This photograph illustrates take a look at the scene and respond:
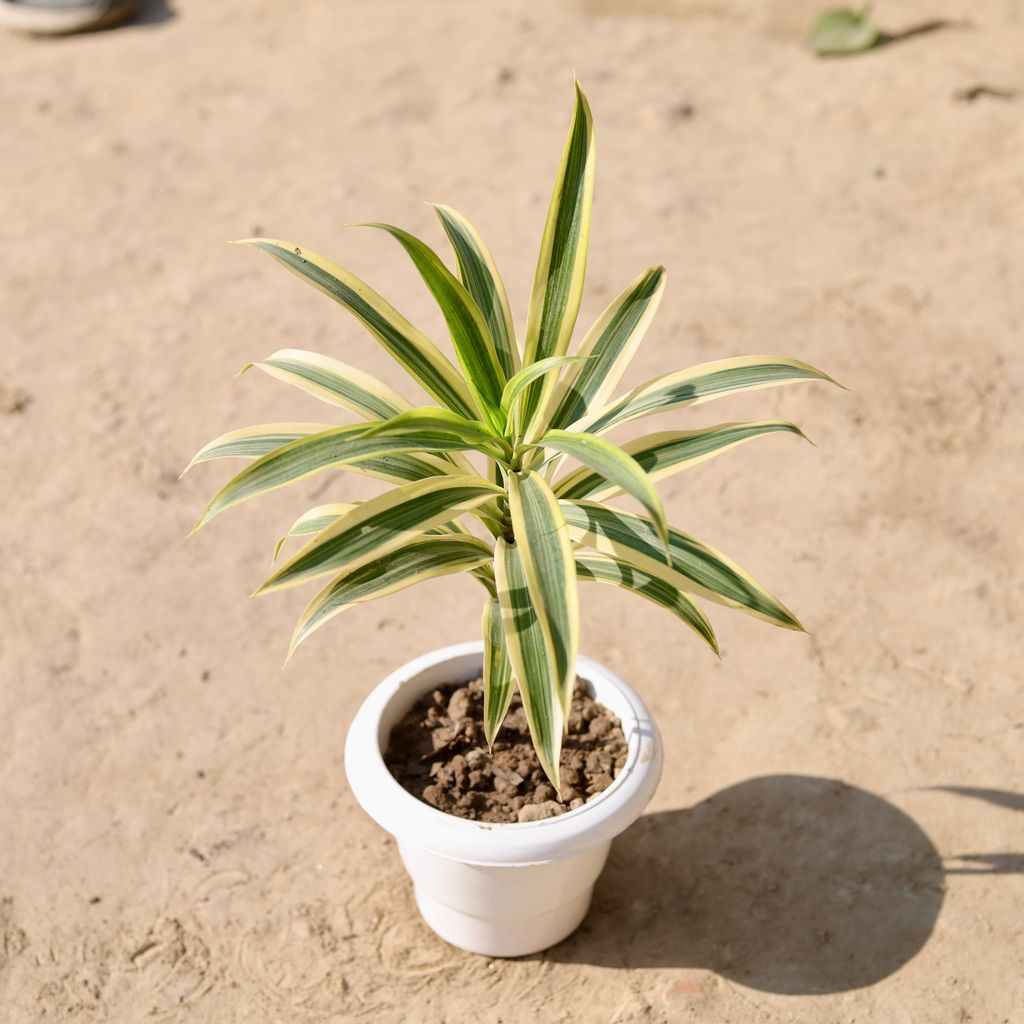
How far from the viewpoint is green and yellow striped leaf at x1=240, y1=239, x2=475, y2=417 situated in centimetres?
191

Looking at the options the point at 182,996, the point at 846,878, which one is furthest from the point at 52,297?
the point at 846,878

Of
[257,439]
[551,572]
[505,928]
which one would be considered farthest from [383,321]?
[505,928]

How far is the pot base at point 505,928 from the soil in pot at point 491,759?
22 centimetres

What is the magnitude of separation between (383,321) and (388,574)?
0.39m

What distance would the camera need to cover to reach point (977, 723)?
278 cm

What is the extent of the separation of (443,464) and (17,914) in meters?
1.30

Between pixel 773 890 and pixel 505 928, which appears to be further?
pixel 773 890

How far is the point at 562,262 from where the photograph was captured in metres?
1.97

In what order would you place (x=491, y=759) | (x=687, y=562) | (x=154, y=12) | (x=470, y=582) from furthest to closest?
(x=154, y=12) < (x=470, y=582) < (x=491, y=759) < (x=687, y=562)

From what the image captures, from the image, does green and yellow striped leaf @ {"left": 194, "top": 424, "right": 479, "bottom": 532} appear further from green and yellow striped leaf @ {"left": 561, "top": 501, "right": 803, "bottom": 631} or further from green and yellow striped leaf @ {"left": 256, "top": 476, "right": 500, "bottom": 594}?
green and yellow striped leaf @ {"left": 561, "top": 501, "right": 803, "bottom": 631}

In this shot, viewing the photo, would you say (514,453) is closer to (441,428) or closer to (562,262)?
(441,428)

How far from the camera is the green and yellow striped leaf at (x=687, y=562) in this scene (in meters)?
1.85

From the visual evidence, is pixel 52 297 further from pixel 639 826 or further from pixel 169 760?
pixel 639 826

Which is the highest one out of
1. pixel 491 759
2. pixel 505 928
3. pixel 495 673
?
pixel 495 673
